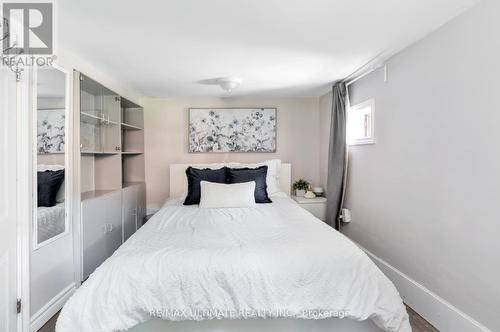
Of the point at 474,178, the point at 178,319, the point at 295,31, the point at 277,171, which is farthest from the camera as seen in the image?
the point at 277,171

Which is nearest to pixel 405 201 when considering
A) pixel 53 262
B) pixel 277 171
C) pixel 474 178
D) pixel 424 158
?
pixel 424 158

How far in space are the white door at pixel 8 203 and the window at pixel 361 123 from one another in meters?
3.00

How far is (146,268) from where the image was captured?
156 centimetres

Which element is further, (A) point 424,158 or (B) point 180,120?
(B) point 180,120

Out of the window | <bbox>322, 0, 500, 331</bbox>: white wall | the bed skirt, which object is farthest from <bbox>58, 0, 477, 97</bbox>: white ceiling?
the bed skirt

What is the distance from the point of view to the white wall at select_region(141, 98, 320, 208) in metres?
4.15

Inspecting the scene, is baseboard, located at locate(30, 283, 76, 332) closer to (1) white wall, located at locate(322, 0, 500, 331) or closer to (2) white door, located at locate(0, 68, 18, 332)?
(2) white door, located at locate(0, 68, 18, 332)

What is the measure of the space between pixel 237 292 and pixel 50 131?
1898mm

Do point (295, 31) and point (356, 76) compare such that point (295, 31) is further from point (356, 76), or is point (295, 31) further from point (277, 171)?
point (277, 171)

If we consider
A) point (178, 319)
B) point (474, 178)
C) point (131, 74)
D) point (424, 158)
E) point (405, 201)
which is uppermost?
point (131, 74)

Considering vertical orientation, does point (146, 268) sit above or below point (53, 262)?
above

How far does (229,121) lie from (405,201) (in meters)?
2.63

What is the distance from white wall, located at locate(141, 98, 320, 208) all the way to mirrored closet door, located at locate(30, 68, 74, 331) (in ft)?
5.98

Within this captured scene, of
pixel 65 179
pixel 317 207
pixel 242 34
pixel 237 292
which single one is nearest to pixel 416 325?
pixel 237 292
